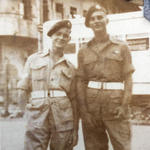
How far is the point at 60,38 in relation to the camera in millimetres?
4453

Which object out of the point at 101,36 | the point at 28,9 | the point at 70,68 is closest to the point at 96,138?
the point at 70,68

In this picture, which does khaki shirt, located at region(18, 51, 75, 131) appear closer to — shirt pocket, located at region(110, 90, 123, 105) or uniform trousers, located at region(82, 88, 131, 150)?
uniform trousers, located at region(82, 88, 131, 150)

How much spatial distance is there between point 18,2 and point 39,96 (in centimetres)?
147

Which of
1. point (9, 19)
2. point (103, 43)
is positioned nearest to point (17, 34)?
point (9, 19)

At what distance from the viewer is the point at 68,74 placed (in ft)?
14.7

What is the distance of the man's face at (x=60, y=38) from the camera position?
14.6ft

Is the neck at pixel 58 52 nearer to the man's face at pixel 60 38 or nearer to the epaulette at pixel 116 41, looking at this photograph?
the man's face at pixel 60 38

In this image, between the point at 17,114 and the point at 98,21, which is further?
the point at 17,114

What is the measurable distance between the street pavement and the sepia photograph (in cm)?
1

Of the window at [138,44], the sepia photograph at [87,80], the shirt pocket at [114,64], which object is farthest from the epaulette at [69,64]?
the window at [138,44]

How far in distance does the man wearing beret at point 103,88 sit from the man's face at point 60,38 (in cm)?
34

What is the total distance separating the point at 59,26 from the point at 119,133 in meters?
1.69

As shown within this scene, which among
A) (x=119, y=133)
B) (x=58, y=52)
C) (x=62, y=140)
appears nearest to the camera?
(x=119, y=133)

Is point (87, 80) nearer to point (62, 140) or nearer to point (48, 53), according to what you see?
point (48, 53)
